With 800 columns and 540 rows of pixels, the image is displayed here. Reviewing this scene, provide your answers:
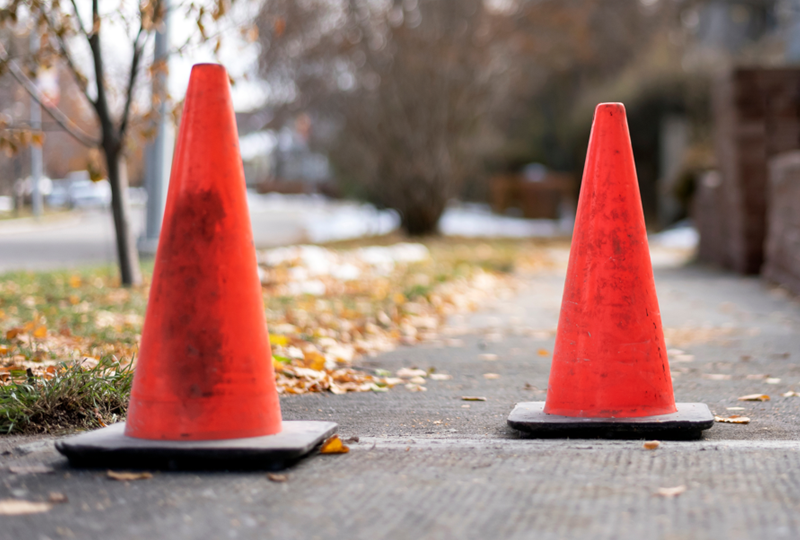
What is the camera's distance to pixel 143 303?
7.37m

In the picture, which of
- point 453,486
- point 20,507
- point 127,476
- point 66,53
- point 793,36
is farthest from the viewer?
point 793,36

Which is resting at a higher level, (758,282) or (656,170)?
(656,170)

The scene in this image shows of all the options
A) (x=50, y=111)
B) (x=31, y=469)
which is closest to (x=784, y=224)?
(x=50, y=111)

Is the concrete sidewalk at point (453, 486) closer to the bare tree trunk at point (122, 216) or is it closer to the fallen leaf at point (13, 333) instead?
the fallen leaf at point (13, 333)

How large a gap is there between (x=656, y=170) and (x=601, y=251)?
20.1 meters

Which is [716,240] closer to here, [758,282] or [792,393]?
[758,282]

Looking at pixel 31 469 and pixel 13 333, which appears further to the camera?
pixel 13 333

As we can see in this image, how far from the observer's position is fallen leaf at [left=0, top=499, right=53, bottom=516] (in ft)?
8.85

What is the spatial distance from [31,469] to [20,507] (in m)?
0.41

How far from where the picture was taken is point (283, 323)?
6715mm

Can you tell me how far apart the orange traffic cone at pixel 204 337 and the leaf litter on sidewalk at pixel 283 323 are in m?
0.61

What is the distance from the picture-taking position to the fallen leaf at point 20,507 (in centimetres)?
270

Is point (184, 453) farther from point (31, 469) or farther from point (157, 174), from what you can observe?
point (157, 174)

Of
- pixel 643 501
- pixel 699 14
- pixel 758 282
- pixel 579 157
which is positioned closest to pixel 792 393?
pixel 643 501
